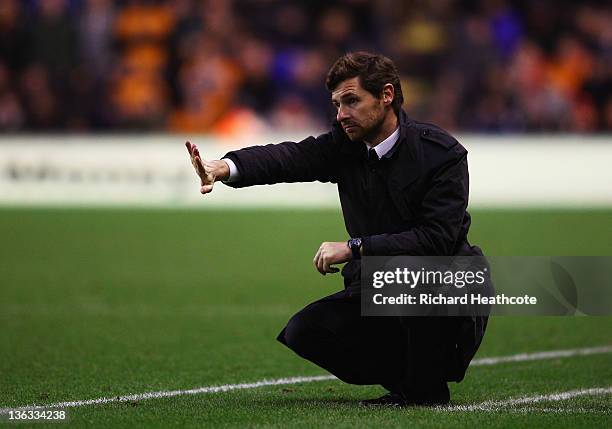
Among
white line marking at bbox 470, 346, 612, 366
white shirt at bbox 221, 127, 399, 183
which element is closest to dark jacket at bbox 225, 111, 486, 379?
white shirt at bbox 221, 127, 399, 183

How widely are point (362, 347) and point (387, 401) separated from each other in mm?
314

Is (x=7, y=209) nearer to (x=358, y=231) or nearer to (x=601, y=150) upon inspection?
(x=601, y=150)

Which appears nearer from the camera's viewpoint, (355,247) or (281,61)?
(355,247)

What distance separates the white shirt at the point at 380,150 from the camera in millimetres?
6277

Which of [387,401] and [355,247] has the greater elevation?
[355,247]

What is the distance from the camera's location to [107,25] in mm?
23531

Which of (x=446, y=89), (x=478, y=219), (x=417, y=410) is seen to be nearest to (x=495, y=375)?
(x=417, y=410)

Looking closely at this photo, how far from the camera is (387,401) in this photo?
258 inches

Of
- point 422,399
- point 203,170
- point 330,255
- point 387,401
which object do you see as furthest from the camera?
point 387,401

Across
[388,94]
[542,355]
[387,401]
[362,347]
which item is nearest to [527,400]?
[387,401]

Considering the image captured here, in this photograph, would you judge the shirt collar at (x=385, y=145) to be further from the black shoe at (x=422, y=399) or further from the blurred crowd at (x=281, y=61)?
the blurred crowd at (x=281, y=61)

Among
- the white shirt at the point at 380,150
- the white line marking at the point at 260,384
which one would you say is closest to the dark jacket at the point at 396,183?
the white shirt at the point at 380,150

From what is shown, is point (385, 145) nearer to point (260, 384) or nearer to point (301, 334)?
point (301, 334)

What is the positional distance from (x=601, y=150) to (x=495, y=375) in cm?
1355
